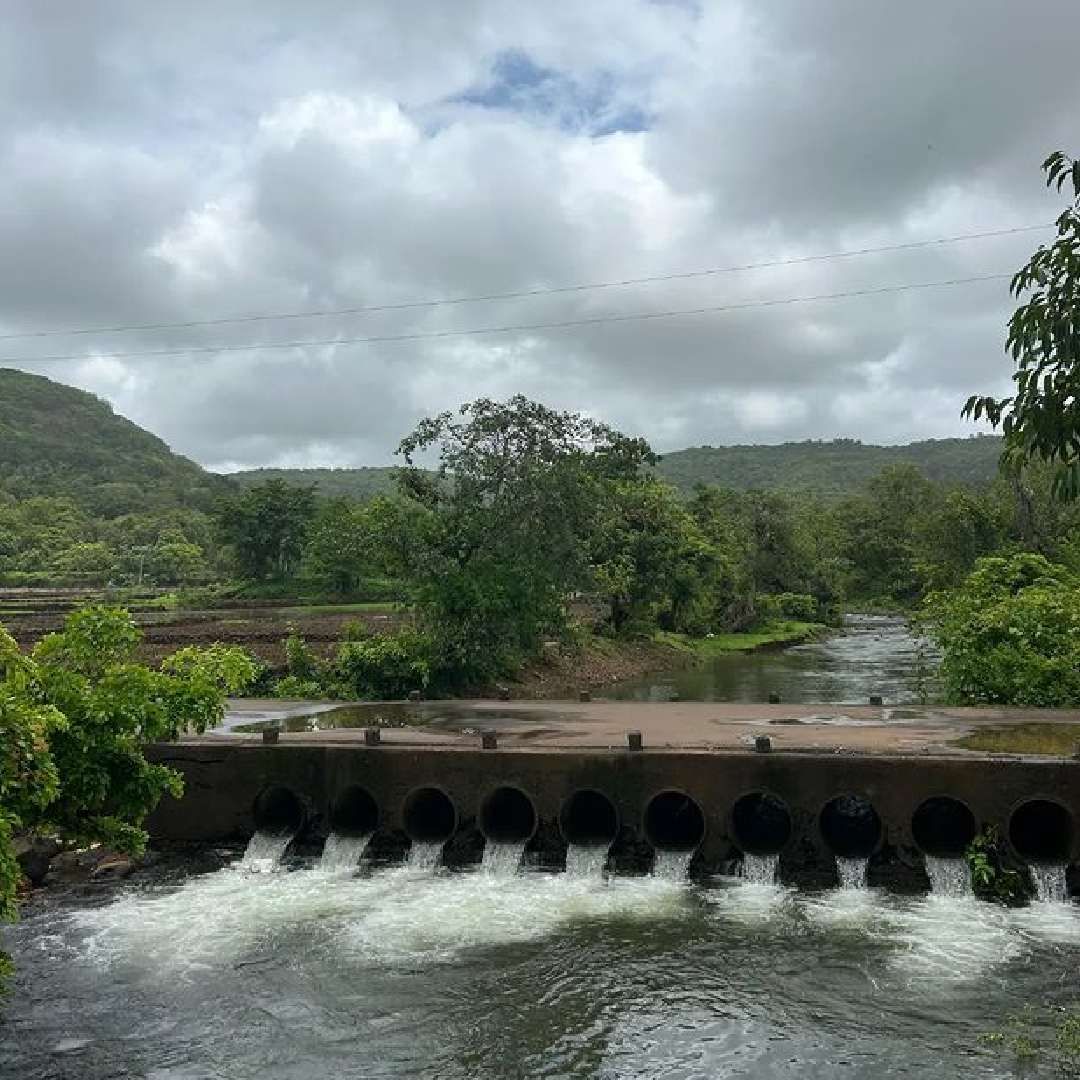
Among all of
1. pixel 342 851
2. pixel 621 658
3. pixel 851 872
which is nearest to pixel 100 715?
pixel 342 851

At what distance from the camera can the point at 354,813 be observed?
14.0 meters

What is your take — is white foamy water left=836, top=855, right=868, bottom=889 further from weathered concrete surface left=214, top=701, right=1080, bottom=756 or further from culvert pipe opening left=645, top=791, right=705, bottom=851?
culvert pipe opening left=645, top=791, right=705, bottom=851

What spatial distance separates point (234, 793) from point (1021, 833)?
33.3 feet

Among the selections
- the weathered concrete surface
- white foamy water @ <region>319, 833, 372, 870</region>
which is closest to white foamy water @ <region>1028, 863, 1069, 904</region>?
the weathered concrete surface

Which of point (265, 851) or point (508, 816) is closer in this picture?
point (265, 851)

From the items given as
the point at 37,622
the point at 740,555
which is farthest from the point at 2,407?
the point at 740,555

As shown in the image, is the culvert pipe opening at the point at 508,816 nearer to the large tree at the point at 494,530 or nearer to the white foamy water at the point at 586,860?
the white foamy water at the point at 586,860

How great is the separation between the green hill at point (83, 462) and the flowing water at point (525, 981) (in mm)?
123586

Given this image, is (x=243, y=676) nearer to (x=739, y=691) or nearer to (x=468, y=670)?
(x=468, y=670)

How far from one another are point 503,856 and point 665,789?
7.13 ft

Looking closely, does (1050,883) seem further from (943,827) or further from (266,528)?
(266,528)

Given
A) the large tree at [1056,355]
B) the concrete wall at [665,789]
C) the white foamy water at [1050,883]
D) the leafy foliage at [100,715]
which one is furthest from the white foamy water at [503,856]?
the large tree at [1056,355]

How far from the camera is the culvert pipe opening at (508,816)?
1301cm

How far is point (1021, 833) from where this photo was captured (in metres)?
12.3
